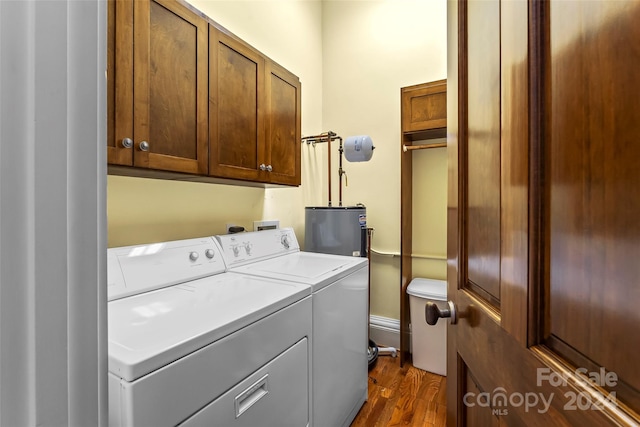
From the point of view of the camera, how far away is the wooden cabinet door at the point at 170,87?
1.08 metres

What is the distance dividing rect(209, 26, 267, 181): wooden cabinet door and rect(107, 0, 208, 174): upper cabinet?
0.05m

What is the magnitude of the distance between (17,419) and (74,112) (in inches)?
13.3

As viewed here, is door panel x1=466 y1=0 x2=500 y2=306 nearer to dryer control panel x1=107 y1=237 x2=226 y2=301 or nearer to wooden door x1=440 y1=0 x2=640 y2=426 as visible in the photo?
wooden door x1=440 y1=0 x2=640 y2=426

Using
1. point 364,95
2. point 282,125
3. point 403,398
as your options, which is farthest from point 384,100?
point 403,398

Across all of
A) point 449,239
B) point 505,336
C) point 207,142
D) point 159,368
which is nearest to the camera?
point 505,336

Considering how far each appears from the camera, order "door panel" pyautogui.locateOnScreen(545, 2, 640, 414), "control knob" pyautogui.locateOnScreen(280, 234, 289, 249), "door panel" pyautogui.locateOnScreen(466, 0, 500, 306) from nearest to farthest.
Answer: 1. "door panel" pyautogui.locateOnScreen(545, 2, 640, 414)
2. "door panel" pyautogui.locateOnScreen(466, 0, 500, 306)
3. "control knob" pyautogui.locateOnScreen(280, 234, 289, 249)

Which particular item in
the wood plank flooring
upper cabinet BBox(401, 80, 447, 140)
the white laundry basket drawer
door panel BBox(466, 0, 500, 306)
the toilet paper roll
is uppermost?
upper cabinet BBox(401, 80, 447, 140)

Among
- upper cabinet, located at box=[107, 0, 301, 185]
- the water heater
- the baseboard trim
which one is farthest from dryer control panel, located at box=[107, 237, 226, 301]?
the baseboard trim

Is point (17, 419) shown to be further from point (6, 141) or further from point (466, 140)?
point (466, 140)

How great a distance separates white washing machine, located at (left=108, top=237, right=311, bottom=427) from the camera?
2.29 feet

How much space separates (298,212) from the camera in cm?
259

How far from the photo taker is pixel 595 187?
0.35m

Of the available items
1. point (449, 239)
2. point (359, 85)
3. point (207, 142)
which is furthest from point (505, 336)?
point (359, 85)

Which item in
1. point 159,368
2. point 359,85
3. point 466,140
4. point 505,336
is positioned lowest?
point 159,368
